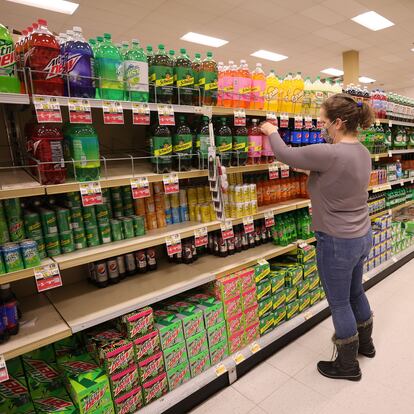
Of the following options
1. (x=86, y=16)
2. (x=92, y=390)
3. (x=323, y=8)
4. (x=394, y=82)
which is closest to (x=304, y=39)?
(x=323, y=8)

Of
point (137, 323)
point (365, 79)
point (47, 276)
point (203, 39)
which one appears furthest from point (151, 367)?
point (365, 79)

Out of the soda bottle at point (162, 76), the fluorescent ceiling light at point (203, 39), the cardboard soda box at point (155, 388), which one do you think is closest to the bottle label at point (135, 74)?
the soda bottle at point (162, 76)

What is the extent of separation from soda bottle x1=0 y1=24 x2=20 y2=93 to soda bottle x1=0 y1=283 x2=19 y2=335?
2.87 feet


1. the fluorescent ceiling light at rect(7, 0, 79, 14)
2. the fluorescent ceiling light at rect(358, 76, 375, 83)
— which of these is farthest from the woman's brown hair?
the fluorescent ceiling light at rect(358, 76, 375, 83)

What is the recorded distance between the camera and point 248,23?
6000 millimetres

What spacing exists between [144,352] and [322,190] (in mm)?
1350

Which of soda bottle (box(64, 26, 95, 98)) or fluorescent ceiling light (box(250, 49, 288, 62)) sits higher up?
fluorescent ceiling light (box(250, 49, 288, 62))

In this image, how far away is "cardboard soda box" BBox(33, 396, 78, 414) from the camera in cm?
154

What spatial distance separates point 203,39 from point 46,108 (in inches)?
248

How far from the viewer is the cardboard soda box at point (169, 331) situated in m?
1.83

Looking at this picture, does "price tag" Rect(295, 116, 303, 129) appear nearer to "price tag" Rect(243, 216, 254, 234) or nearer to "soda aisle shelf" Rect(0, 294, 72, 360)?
"price tag" Rect(243, 216, 254, 234)

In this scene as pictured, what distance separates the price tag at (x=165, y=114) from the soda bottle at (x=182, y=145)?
0.17 metres

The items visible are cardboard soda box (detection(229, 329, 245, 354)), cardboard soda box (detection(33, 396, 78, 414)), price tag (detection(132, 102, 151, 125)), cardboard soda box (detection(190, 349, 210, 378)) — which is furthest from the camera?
cardboard soda box (detection(229, 329, 245, 354))

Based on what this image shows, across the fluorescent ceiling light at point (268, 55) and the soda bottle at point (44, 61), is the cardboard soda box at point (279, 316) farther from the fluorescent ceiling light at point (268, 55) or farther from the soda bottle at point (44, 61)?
the fluorescent ceiling light at point (268, 55)
